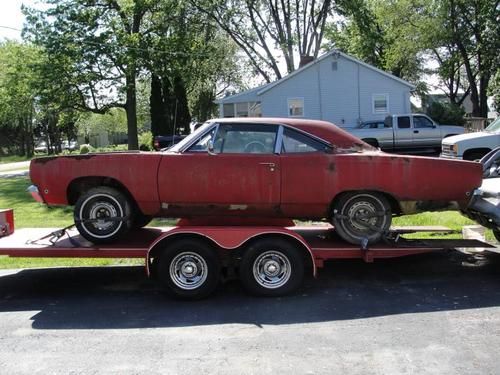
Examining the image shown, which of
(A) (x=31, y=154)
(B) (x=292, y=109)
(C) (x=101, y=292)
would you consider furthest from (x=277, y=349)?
(A) (x=31, y=154)

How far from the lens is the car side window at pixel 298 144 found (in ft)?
20.9

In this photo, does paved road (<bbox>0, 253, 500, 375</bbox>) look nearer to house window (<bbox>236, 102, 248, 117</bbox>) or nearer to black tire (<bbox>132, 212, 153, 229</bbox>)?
black tire (<bbox>132, 212, 153, 229</bbox>)

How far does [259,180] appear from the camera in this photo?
6199 mm

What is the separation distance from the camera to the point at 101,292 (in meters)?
6.44

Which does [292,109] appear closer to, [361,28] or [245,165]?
[361,28]

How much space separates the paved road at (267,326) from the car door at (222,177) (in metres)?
1.00

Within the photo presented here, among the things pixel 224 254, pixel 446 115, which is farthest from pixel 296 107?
pixel 224 254

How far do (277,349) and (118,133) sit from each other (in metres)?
74.6

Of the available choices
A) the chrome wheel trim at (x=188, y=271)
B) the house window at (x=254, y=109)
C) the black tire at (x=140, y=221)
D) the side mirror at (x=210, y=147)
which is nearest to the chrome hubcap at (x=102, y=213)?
the black tire at (x=140, y=221)

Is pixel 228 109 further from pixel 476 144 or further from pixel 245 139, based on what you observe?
pixel 245 139

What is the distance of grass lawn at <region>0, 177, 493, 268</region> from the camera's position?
8.05 meters

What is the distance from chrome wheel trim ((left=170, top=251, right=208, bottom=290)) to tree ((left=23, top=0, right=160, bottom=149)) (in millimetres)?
24344

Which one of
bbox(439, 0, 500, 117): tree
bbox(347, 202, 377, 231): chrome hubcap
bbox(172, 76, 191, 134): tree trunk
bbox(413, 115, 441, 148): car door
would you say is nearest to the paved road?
bbox(347, 202, 377, 231): chrome hubcap

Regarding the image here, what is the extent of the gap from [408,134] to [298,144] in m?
17.9
